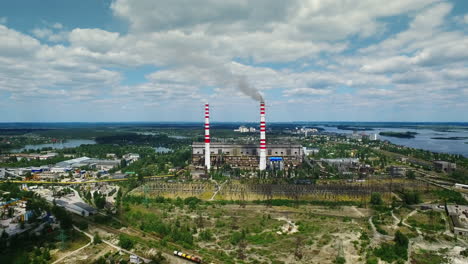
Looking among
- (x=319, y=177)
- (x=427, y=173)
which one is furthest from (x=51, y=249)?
(x=427, y=173)

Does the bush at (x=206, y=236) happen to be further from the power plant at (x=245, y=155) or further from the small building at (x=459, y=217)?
the power plant at (x=245, y=155)

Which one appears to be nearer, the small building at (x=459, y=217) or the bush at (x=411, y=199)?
the small building at (x=459, y=217)

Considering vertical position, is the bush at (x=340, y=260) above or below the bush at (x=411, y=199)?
below

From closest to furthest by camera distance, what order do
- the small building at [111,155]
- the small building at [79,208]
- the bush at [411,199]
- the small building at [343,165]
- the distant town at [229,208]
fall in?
1. the distant town at [229,208]
2. the small building at [79,208]
3. the bush at [411,199]
4. the small building at [343,165]
5. the small building at [111,155]

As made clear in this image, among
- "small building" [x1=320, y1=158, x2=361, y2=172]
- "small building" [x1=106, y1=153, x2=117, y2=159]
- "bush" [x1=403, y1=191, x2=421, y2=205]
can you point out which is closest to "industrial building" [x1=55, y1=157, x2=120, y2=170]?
"small building" [x1=106, y1=153, x2=117, y2=159]

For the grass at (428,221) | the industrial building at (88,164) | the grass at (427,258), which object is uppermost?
the industrial building at (88,164)

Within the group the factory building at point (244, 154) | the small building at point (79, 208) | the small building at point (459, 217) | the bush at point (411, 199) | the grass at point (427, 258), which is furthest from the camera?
the factory building at point (244, 154)

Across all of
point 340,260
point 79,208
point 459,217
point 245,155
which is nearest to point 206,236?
point 340,260

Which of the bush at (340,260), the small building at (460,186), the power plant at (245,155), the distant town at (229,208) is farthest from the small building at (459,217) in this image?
the power plant at (245,155)

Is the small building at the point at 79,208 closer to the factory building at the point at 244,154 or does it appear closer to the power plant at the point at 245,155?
the power plant at the point at 245,155
